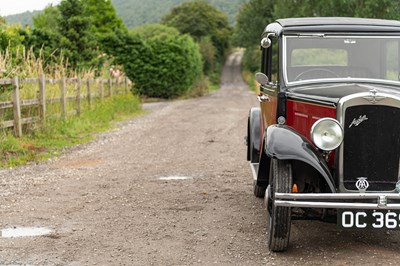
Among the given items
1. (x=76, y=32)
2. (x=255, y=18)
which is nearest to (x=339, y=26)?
(x=76, y=32)

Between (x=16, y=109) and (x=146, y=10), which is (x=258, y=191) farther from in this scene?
(x=146, y=10)

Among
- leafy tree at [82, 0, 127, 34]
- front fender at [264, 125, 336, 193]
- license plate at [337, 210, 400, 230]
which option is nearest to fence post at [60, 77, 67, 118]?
front fender at [264, 125, 336, 193]

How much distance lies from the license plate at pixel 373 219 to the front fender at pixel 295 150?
11.4 inches

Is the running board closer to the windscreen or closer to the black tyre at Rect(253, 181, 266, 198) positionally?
the black tyre at Rect(253, 181, 266, 198)

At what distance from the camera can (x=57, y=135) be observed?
1364 cm

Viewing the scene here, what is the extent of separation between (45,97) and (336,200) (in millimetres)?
10291

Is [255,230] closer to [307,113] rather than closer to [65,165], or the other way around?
[307,113]

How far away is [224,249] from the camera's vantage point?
5281 mm

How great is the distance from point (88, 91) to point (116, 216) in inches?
491

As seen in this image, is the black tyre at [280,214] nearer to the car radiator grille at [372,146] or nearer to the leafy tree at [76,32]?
the car radiator grille at [372,146]

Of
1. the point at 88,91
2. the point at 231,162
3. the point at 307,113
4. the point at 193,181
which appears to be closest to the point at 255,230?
the point at 307,113

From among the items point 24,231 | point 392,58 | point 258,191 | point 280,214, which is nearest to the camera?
point 280,214

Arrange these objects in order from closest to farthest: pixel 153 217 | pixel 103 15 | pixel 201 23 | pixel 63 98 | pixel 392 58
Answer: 1. pixel 392 58
2. pixel 153 217
3. pixel 63 98
4. pixel 103 15
5. pixel 201 23

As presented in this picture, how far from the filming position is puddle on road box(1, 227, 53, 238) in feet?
18.7
